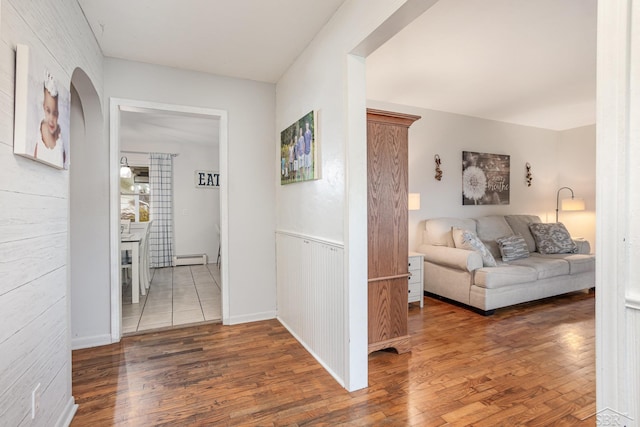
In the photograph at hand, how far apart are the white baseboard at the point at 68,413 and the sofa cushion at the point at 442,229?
12.5 feet

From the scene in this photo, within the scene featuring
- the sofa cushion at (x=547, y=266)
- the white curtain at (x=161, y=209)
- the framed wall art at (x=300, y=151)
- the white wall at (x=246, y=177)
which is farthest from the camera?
the white curtain at (x=161, y=209)

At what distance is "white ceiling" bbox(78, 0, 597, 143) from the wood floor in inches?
96.9

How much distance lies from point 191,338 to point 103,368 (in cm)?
68

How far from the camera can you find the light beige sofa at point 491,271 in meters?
3.44

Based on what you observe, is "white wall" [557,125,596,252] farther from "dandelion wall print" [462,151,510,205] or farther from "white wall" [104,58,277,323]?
"white wall" [104,58,277,323]

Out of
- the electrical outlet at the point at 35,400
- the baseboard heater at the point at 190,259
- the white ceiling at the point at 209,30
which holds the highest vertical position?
the white ceiling at the point at 209,30

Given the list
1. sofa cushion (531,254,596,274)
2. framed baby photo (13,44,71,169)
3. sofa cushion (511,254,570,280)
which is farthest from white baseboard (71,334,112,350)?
sofa cushion (531,254,596,274)

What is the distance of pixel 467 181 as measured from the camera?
4.78 meters

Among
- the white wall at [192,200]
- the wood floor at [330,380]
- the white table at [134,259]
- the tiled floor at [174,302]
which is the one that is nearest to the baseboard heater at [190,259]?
the white wall at [192,200]

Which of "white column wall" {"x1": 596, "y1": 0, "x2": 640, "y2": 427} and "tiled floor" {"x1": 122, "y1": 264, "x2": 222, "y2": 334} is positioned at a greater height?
"white column wall" {"x1": 596, "y1": 0, "x2": 640, "y2": 427}

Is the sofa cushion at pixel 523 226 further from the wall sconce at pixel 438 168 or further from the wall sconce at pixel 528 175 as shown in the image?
the wall sconce at pixel 438 168

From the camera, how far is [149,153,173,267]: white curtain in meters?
6.11

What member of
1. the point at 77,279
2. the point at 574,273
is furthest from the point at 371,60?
the point at 574,273

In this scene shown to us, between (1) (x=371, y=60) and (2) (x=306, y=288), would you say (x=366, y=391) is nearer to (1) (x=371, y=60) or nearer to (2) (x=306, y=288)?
(2) (x=306, y=288)
